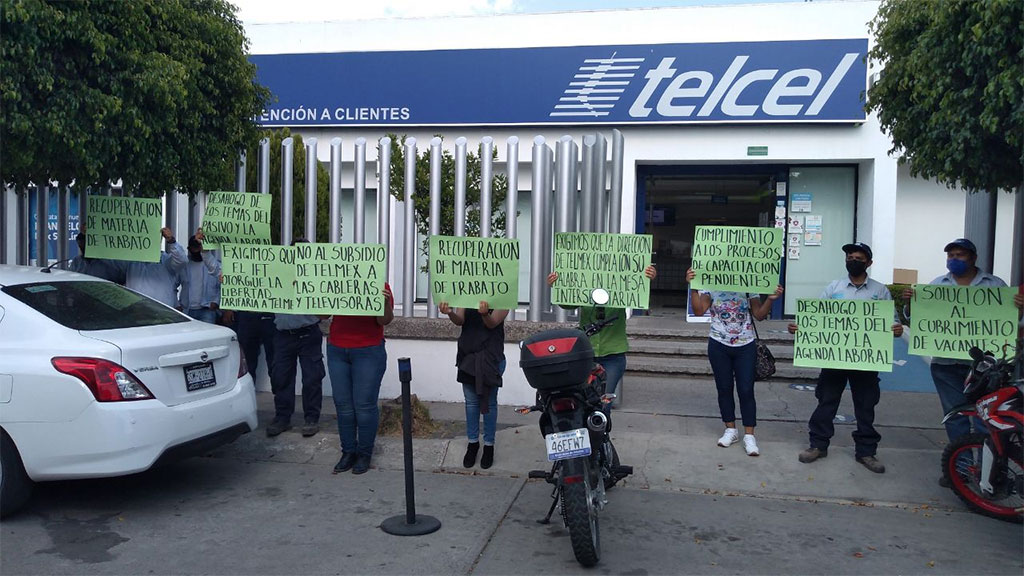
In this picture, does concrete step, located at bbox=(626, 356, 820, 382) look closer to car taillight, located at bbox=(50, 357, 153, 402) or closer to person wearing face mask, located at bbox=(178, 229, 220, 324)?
person wearing face mask, located at bbox=(178, 229, 220, 324)

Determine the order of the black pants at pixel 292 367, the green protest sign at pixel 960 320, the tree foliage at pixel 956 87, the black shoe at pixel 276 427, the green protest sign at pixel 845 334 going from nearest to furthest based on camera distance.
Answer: the tree foliage at pixel 956 87
the green protest sign at pixel 960 320
the green protest sign at pixel 845 334
the black shoe at pixel 276 427
the black pants at pixel 292 367

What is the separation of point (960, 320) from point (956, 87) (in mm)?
1593

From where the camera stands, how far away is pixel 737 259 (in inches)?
239

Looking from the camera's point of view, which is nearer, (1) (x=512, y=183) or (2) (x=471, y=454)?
(2) (x=471, y=454)

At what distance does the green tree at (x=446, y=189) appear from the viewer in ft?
27.5

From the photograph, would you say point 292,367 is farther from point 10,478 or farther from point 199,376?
point 10,478

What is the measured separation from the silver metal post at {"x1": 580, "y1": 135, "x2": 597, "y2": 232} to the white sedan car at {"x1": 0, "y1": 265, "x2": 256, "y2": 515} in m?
3.85

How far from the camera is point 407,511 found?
16.3 ft

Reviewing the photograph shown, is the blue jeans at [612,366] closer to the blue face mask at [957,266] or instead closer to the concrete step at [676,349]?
the blue face mask at [957,266]

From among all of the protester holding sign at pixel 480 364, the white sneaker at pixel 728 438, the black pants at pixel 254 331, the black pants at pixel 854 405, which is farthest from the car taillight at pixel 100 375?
the black pants at pixel 854 405

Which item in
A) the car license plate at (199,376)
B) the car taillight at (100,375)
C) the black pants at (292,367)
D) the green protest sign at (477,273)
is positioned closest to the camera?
the car taillight at (100,375)

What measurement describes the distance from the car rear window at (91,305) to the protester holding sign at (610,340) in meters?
2.84

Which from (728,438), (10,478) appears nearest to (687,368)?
(728,438)

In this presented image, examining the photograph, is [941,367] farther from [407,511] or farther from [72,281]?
[72,281]
